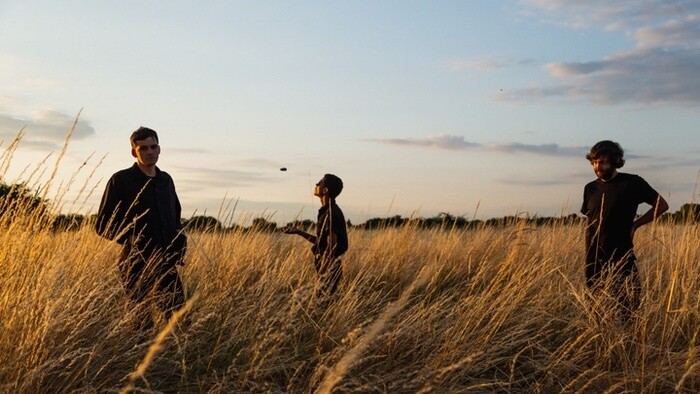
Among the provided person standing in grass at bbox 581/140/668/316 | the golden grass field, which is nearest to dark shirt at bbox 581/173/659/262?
person standing in grass at bbox 581/140/668/316

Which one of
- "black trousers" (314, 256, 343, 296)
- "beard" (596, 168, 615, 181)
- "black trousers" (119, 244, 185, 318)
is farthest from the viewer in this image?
"black trousers" (314, 256, 343, 296)

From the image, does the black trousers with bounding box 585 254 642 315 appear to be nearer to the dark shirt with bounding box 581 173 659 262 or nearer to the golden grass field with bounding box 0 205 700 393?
the dark shirt with bounding box 581 173 659 262

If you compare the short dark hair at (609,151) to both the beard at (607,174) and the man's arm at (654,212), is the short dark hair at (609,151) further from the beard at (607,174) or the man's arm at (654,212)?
the man's arm at (654,212)

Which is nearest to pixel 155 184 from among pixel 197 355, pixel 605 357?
pixel 197 355

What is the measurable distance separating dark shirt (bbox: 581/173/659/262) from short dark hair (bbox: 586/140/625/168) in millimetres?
131

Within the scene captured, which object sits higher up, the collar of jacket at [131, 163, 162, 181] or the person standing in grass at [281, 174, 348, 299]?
the collar of jacket at [131, 163, 162, 181]

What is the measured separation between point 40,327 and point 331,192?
289cm

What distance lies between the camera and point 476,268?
7.70 meters

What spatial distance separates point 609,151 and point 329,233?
2090mm

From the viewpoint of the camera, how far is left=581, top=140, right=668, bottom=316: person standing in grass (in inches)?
199

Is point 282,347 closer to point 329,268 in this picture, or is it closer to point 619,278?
point 329,268

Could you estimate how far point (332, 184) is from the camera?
5715 mm

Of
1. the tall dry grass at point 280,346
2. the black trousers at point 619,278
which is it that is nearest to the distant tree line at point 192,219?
the tall dry grass at point 280,346

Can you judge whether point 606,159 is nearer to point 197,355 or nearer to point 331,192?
point 331,192
